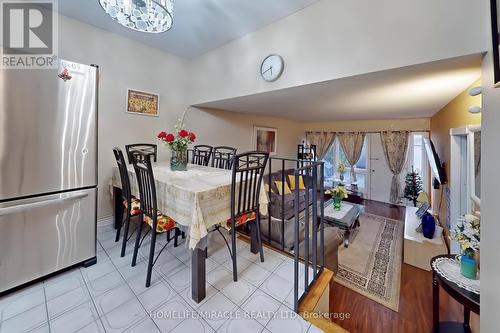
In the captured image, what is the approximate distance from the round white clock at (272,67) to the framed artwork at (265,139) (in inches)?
104

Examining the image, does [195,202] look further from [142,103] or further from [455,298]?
[142,103]

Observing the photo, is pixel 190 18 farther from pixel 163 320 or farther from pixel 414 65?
pixel 163 320

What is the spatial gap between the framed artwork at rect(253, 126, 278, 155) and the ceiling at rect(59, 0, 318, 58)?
97.9 inches

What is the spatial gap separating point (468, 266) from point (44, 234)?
10.4 ft

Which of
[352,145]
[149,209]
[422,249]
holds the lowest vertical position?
[422,249]

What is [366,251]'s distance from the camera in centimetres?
309

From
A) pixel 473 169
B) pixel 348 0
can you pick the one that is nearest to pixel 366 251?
pixel 473 169

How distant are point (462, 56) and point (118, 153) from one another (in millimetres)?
2763

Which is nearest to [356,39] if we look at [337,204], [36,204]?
[337,204]

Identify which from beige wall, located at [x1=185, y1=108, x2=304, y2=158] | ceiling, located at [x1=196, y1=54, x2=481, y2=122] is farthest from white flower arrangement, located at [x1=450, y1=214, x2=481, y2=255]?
beige wall, located at [x1=185, y1=108, x2=304, y2=158]

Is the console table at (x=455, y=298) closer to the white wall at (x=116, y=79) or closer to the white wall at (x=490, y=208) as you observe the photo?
the white wall at (x=490, y=208)

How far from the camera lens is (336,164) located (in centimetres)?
618

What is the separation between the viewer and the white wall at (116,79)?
241 centimetres

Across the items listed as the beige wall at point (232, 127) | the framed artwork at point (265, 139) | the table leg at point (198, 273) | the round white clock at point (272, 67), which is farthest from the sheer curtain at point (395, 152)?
the table leg at point (198, 273)
